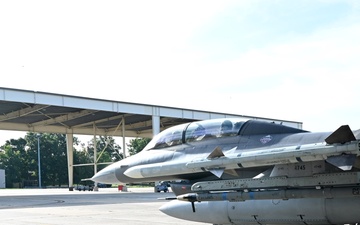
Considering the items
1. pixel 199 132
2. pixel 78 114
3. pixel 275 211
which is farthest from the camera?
pixel 78 114

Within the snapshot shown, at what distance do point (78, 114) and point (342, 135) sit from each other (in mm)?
34892

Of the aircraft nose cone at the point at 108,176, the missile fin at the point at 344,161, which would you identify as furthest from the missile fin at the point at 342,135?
the aircraft nose cone at the point at 108,176

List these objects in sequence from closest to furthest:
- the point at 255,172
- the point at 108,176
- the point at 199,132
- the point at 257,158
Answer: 1. the point at 257,158
2. the point at 255,172
3. the point at 199,132
4. the point at 108,176

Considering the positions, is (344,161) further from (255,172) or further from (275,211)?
(255,172)

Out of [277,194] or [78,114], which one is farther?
[78,114]

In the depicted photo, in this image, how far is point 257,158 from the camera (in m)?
8.92

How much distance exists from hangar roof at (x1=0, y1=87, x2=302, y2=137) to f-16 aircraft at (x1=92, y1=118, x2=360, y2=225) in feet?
78.2

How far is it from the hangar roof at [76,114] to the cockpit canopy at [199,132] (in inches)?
919

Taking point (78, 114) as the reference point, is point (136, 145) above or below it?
below

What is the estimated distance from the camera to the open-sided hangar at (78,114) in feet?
115

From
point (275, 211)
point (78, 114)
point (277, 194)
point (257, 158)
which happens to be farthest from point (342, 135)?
point (78, 114)

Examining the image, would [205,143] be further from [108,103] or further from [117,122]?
[117,122]

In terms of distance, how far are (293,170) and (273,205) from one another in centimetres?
105

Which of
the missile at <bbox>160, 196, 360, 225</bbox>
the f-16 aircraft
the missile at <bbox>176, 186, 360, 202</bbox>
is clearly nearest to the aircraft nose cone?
the f-16 aircraft
